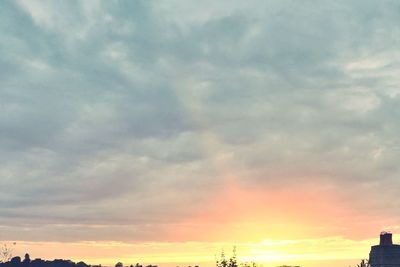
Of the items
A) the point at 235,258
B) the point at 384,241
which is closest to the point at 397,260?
the point at 384,241

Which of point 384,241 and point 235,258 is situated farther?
point 384,241

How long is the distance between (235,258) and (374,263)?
417ft

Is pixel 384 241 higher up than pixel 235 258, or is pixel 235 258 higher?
pixel 384 241

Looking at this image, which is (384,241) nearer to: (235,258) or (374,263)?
(374,263)

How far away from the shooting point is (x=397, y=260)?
18275 cm

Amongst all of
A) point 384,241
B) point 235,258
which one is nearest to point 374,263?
point 384,241

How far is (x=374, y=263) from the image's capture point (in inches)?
7421

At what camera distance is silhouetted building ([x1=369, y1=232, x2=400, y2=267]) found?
184 m

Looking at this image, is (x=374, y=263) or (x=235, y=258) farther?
(x=374, y=263)

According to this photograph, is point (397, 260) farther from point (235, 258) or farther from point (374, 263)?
point (235, 258)

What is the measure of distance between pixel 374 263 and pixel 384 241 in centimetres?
825

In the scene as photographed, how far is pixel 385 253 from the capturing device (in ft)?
609

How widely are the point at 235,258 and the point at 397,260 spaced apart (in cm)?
12445

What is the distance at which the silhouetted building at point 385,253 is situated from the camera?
604 feet
